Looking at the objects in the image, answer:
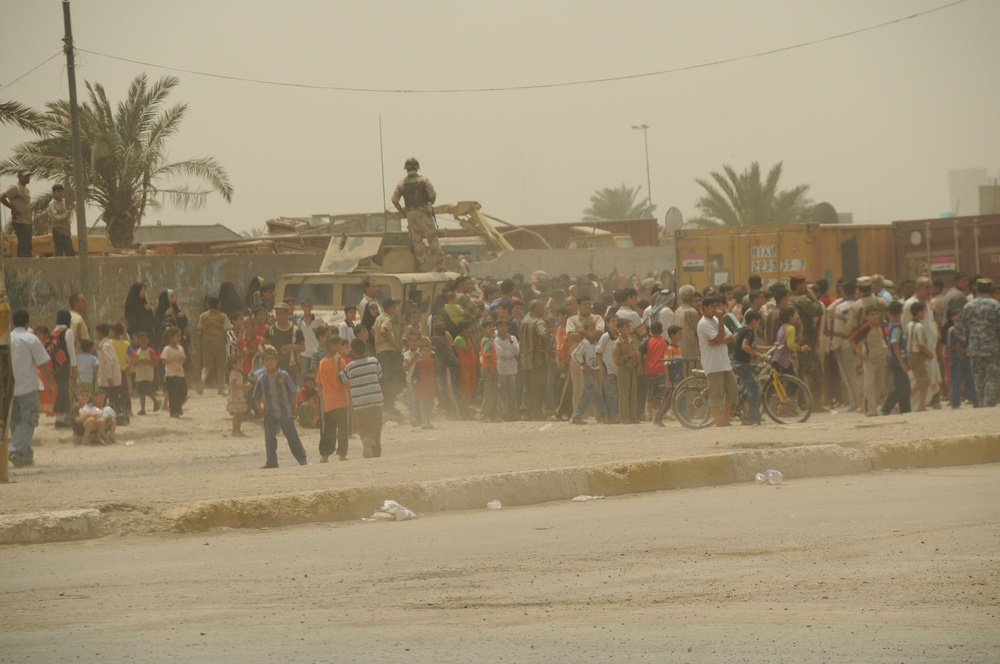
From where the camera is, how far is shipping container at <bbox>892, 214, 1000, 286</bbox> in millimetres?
19906

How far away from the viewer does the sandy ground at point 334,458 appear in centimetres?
945

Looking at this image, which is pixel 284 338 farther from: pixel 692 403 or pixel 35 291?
pixel 35 291

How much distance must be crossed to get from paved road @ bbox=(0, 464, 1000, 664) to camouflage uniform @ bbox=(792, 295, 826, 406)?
6306mm

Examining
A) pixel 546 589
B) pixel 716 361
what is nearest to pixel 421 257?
pixel 716 361

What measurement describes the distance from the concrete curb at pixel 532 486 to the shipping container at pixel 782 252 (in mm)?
9594

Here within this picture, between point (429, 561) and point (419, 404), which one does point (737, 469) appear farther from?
point (419, 404)

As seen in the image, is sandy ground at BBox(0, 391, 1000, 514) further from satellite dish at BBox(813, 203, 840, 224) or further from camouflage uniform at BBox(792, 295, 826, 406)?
satellite dish at BBox(813, 203, 840, 224)

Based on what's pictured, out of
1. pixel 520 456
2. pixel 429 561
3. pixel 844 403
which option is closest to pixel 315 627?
pixel 429 561

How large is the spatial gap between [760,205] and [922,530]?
3442 centimetres

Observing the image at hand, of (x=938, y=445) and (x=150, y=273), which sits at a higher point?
(x=150, y=273)

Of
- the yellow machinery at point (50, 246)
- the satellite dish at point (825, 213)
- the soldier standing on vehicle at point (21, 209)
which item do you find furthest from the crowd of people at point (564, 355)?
the satellite dish at point (825, 213)

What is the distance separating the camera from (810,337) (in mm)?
15766

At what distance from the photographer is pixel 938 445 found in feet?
38.0

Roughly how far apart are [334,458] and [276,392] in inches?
71.2
